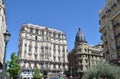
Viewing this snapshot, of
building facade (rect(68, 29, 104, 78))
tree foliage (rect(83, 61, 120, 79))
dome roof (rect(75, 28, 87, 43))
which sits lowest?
tree foliage (rect(83, 61, 120, 79))

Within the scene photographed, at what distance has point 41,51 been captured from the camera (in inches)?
3123

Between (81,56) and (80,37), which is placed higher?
(80,37)

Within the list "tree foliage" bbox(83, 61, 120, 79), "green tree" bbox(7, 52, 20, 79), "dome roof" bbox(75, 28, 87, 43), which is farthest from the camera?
"dome roof" bbox(75, 28, 87, 43)

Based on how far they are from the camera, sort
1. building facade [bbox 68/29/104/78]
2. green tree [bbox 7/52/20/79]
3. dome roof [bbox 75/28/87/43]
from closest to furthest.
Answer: green tree [bbox 7/52/20/79] → building facade [bbox 68/29/104/78] → dome roof [bbox 75/28/87/43]

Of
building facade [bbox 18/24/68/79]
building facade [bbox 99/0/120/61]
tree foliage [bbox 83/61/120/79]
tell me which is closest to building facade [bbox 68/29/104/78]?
building facade [bbox 18/24/68/79]

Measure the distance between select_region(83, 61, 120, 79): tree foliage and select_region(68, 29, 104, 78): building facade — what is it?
4169 cm

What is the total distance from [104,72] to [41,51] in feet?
160

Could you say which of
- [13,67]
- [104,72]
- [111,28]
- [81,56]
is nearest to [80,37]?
[81,56]

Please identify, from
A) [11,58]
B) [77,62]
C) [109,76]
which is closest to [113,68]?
[109,76]

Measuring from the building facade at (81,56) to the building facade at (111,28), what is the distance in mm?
30117

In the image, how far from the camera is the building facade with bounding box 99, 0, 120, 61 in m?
41.7

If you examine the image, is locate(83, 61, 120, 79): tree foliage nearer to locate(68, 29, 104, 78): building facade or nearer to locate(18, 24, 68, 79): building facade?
locate(68, 29, 104, 78): building facade

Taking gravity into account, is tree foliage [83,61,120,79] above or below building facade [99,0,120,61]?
below

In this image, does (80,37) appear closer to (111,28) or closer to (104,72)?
(111,28)
